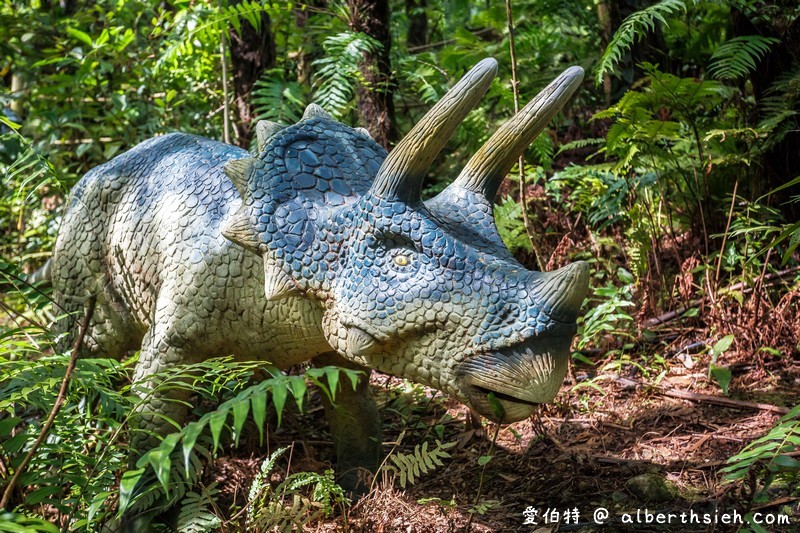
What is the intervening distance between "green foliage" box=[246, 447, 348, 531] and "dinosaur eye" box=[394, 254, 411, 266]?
1.05 m

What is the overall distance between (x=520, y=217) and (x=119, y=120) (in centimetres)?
381

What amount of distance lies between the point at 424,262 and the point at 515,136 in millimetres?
591

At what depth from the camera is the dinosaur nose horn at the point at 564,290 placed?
266 centimetres

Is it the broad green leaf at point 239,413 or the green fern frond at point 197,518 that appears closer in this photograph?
the broad green leaf at point 239,413

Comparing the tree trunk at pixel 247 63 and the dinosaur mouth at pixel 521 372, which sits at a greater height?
the tree trunk at pixel 247 63

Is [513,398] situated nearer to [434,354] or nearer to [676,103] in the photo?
[434,354]

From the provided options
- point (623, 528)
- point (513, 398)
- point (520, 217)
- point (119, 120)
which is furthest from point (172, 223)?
point (119, 120)

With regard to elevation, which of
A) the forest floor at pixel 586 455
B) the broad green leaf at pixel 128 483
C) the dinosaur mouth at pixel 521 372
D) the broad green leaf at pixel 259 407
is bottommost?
the forest floor at pixel 586 455

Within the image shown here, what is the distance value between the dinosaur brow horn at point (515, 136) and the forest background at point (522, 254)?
1145mm

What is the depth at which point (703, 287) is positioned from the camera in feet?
17.2

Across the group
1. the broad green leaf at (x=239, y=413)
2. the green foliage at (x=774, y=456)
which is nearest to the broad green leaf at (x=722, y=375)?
the green foliage at (x=774, y=456)

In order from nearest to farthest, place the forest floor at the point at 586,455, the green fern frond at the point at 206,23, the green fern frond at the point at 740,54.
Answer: the forest floor at the point at 586,455 → the green fern frond at the point at 740,54 → the green fern frond at the point at 206,23

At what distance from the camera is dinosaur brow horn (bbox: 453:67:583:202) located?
2936mm

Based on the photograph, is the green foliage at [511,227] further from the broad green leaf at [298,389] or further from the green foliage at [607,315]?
the broad green leaf at [298,389]
